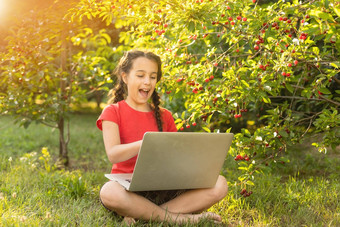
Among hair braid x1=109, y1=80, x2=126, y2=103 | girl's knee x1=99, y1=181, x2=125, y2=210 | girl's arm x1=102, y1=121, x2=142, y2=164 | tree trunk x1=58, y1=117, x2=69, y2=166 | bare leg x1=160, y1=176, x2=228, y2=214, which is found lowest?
tree trunk x1=58, y1=117, x2=69, y2=166

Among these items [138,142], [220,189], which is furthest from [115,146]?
[220,189]

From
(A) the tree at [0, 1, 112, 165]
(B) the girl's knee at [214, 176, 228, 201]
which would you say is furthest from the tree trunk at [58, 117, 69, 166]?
(B) the girl's knee at [214, 176, 228, 201]

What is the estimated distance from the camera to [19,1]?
394cm

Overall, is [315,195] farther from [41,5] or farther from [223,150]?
[41,5]

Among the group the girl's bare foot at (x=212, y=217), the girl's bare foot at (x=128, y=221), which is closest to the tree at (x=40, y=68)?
the girl's bare foot at (x=128, y=221)

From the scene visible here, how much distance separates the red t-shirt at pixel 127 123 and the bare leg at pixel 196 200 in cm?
37

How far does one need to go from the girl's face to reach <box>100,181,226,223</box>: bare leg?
638mm

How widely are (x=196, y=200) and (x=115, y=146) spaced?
626mm

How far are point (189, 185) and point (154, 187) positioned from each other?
0.76 ft

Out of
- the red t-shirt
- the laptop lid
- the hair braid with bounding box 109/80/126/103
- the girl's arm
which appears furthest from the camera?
the hair braid with bounding box 109/80/126/103

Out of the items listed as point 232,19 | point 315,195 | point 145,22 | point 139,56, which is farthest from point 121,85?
point 315,195

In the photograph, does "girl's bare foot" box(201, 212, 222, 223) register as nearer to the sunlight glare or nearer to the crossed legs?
the crossed legs

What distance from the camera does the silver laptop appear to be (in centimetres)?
193

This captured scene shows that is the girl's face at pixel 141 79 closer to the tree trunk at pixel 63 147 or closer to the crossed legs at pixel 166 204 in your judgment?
the crossed legs at pixel 166 204
